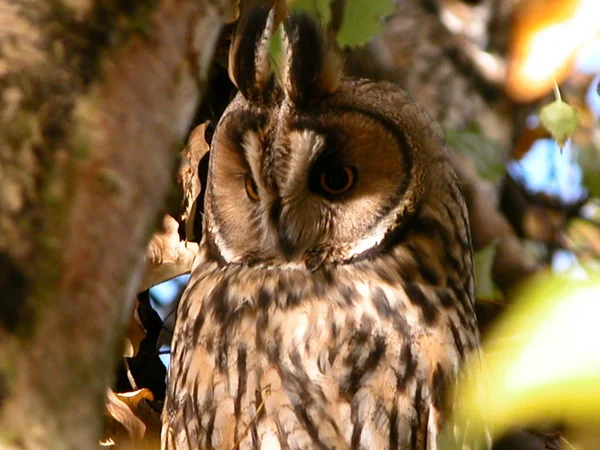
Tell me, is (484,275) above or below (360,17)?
below

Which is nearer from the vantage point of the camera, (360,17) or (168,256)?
(360,17)

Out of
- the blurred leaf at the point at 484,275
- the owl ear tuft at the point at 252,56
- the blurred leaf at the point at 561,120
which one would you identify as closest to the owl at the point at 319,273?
the owl ear tuft at the point at 252,56

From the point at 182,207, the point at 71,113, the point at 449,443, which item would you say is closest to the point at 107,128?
the point at 71,113

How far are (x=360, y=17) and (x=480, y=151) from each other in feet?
3.03

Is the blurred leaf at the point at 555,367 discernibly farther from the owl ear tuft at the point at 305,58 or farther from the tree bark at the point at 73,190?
the owl ear tuft at the point at 305,58

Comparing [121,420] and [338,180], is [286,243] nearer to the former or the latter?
[338,180]

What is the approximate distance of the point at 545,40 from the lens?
3293 mm

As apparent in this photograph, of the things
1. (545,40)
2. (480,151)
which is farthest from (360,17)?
(545,40)

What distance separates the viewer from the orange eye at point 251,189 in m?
2.03

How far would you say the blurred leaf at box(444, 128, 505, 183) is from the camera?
2164mm

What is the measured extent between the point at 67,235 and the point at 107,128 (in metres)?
0.08

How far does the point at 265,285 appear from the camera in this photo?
2.06 metres

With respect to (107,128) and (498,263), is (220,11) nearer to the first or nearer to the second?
(107,128)

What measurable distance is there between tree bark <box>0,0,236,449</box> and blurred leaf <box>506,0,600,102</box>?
2350 millimetres
